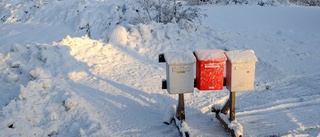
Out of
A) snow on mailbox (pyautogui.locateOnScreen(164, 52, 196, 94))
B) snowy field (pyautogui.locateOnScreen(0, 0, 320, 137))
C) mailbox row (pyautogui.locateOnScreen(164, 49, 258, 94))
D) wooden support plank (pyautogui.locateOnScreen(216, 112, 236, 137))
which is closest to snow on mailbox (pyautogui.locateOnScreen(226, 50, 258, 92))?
mailbox row (pyautogui.locateOnScreen(164, 49, 258, 94))

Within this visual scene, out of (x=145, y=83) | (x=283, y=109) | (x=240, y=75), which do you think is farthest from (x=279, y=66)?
(x=240, y=75)

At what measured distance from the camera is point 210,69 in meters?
5.16

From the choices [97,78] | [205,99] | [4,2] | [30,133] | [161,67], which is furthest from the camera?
[4,2]

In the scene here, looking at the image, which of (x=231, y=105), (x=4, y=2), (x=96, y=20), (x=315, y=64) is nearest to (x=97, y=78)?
(x=231, y=105)

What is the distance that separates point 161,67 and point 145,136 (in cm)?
261

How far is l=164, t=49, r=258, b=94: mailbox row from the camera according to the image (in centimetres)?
506

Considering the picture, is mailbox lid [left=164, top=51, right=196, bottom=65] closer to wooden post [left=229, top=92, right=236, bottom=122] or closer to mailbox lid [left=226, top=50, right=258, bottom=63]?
mailbox lid [left=226, top=50, right=258, bottom=63]

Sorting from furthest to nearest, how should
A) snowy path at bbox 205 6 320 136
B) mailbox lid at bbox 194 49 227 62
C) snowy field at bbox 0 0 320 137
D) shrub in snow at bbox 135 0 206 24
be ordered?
shrub in snow at bbox 135 0 206 24 → snowy path at bbox 205 6 320 136 → snowy field at bbox 0 0 320 137 → mailbox lid at bbox 194 49 227 62

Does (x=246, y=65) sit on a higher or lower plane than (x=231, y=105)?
higher

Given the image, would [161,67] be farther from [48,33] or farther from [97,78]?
[48,33]

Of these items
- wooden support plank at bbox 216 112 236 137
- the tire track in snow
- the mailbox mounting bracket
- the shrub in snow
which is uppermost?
the shrub in snow

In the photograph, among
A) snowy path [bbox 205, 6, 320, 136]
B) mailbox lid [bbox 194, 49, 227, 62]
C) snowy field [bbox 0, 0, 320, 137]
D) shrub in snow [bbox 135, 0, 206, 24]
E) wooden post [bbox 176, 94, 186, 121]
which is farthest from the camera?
shrub in snow [bbox 135, 0, 206, 24]

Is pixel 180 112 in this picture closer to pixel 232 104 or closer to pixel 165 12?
pixel 232 104

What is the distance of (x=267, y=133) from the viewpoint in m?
5.60
